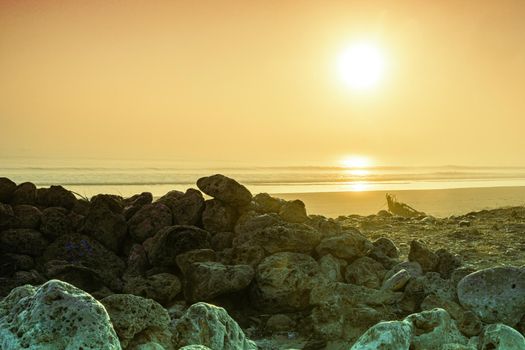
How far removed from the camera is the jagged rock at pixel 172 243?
32.9 feet

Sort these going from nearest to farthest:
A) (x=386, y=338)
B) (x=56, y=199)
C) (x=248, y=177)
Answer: (x=386, y=338), (x=56, y=199), (x=248, y=177)

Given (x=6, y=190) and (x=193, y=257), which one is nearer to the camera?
(x=193, y=257)

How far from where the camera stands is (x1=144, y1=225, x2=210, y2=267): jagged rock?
395 inches

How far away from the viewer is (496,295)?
27.4 ft

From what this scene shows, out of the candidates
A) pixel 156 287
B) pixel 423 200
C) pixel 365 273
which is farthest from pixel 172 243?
pixel 423 200

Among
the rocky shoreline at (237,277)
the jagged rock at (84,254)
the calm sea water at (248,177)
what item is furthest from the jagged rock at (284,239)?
the calm sea water at (248,177)

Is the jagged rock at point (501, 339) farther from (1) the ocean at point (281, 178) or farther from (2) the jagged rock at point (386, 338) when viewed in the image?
(1) the ocean at point (281, 178)

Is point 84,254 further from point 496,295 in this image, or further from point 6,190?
point 496,295

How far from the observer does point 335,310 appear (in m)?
Result: 8.55

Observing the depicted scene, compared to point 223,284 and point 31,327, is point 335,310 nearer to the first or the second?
point 223,284

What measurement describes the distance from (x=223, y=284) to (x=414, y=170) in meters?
46.1

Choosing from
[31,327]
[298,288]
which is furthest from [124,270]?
[31,327]

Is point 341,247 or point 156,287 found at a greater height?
point 341,247

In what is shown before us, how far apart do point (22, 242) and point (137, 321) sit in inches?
203
